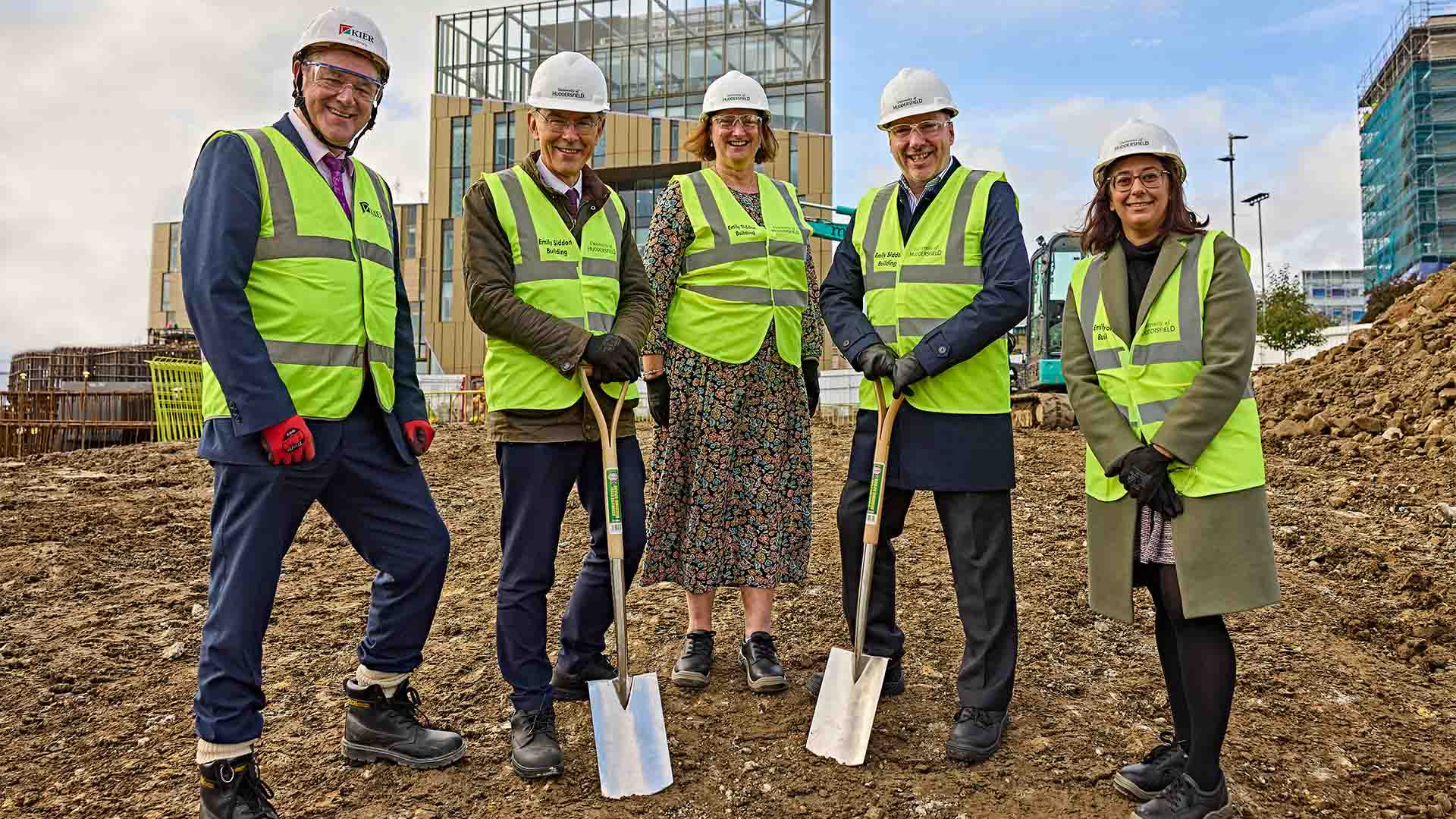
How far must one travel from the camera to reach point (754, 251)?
12.9 ft

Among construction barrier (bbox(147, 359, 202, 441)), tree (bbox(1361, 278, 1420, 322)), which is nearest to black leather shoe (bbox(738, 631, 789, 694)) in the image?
construction barrier (bbox(147, 359, 202, 441))

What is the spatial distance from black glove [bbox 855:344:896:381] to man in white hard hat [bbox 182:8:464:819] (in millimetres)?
1476

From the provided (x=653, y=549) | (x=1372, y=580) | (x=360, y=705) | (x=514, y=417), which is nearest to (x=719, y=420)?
(x=653, y=549)

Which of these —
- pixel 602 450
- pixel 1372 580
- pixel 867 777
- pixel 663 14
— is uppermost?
pixel 663 14

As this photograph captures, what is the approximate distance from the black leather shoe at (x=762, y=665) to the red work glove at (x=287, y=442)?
185 cm

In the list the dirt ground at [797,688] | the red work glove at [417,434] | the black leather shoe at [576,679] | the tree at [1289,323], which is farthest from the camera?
the tree at [1289,323]

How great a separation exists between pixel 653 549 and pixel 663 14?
4275 cm

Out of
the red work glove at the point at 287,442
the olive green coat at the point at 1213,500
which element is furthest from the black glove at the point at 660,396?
the olive green coat at the point at 1213,500

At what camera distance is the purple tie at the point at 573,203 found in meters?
3.60

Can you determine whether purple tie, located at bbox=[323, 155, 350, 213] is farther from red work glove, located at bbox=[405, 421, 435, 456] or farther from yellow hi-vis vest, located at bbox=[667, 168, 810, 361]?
yellow hi-vis vest, located at bbox=[667, 168, 810, 361]

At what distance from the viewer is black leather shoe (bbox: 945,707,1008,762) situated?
332cm

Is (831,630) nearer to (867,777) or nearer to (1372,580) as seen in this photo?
(867,777)

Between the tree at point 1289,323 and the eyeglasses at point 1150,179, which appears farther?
the tree at point 1289,323

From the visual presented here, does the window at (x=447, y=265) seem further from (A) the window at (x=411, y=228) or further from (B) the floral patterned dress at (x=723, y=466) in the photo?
(B) the floral patterned dress at (x=723, y=466)
